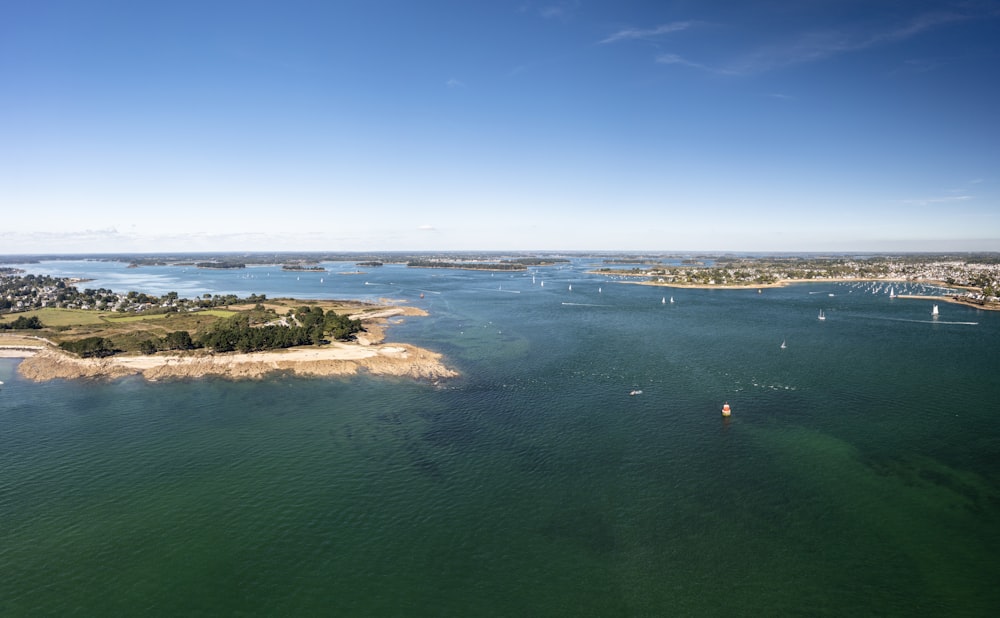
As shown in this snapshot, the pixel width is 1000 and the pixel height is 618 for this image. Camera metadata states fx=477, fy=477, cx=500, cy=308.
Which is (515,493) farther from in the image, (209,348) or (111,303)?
(111,303)

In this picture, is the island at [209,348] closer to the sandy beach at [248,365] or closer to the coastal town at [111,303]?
the sandy beach at [248,365]

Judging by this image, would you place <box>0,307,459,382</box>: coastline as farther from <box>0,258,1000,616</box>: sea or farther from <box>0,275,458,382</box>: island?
<box>0,258,1000,616</box>: sea

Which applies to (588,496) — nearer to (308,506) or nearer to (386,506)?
(386,506)

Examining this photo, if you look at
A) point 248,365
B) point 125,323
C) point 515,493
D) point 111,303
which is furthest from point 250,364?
point 111,303

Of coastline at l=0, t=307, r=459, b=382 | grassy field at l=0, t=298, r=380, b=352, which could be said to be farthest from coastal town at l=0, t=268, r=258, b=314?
coastline at l=0, t=307, r=459, b=382

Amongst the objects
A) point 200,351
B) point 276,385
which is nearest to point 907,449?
point 276,385

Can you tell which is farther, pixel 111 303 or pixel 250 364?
pixel 111 303

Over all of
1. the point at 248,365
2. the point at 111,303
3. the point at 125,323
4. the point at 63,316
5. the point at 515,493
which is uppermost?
the point at 111,303

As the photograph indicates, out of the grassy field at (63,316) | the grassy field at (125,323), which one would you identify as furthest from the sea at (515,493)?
the grassy field at (63,316)

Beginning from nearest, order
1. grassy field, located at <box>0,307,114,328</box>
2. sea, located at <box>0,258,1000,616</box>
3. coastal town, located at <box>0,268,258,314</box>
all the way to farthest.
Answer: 1. sea, located at <box>0,258,1000,616</box>
2. grassy field, located at <box>0,307,114,328</box>
3. coastal town, located at <box>0,268,258,314</box>
